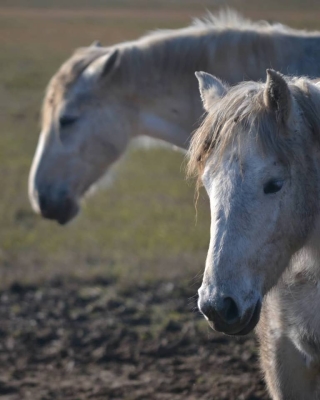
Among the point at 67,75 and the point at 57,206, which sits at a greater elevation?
the point at 67,75

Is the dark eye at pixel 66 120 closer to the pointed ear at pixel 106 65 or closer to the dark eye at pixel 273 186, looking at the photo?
the pointed ear at pixel 106 65

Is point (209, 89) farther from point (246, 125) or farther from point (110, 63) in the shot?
point (110, 63)

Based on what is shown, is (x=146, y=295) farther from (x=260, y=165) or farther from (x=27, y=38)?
(x=27, y=38)

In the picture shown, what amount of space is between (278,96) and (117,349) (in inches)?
127

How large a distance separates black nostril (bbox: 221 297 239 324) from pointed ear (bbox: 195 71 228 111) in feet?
3.29

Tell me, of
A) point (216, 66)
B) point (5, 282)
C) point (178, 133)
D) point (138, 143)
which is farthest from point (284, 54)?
point (5, 282)

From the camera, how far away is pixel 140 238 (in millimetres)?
9078

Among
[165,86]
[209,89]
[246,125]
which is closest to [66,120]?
[165,86]

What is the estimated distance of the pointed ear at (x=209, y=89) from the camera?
3359 millimetres

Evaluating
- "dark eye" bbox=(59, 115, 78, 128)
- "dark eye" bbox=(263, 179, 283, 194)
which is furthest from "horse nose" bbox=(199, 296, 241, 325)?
"dark eye" bbox=(59, 115, 78, 128)

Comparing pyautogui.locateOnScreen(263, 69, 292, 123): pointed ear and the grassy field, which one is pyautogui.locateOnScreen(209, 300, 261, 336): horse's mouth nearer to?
pyautogui.locateOnScreen(263, 69, 292, 123): pointed ear

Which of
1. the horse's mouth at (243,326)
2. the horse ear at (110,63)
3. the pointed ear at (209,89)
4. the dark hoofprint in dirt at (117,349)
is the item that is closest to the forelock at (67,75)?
the horse ear at (110,63)

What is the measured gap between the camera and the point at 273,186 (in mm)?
2857

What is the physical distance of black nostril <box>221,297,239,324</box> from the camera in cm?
268
